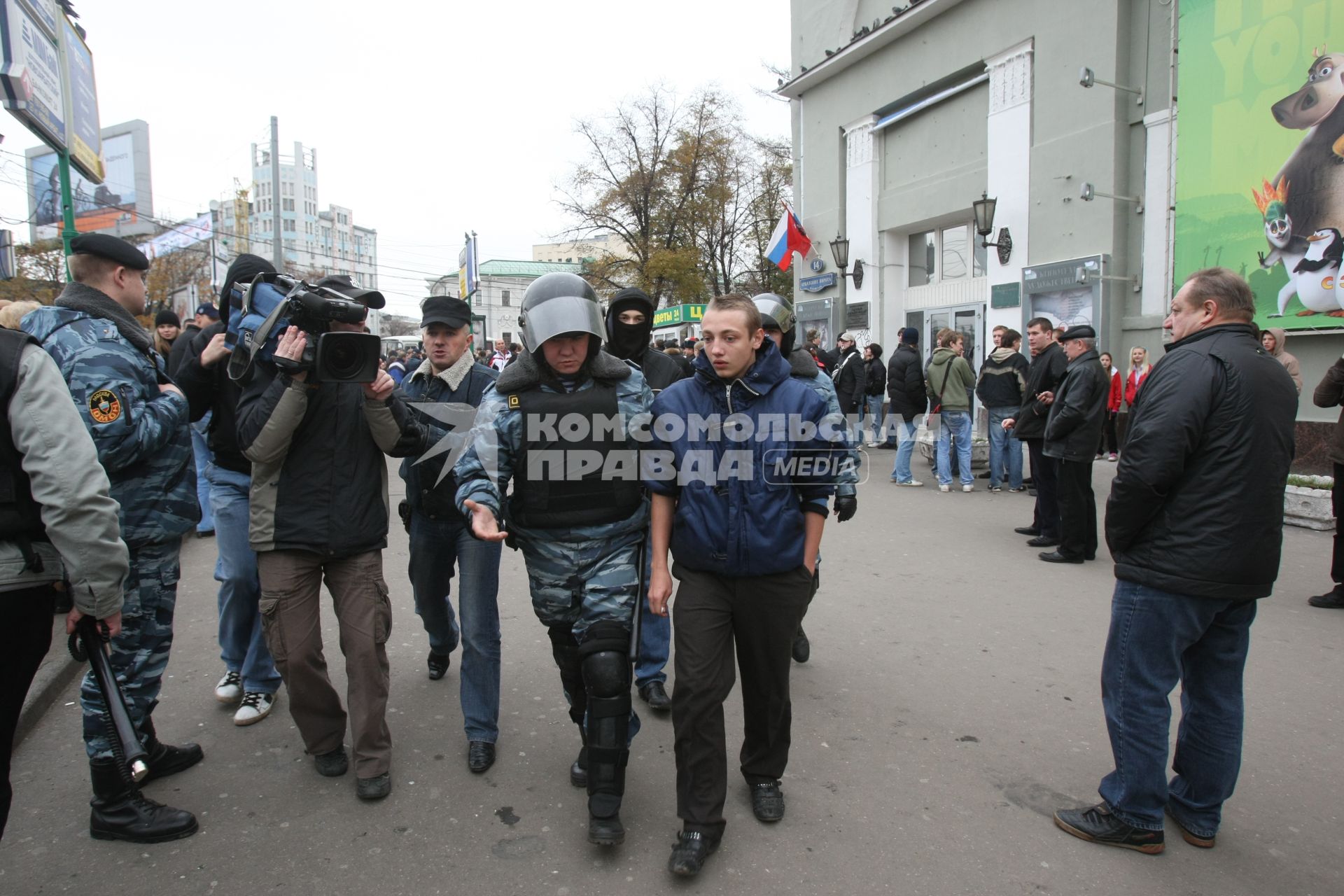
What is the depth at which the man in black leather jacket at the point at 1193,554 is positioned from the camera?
8.38 feet

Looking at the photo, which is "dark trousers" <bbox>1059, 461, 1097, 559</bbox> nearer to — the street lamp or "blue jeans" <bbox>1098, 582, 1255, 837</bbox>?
"blue jeans" <bbox>1098, 582, 1255, 837</bbox>

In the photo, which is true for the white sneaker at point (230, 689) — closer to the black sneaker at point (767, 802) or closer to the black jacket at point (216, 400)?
the black jacket at point (216, 400)

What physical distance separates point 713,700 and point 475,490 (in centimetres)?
108

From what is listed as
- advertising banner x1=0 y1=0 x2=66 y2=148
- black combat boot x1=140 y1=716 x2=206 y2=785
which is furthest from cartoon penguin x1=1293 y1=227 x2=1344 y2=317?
advertising banner x1=0 y1=0 x2=66 y2=148

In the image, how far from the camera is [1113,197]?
12.6m

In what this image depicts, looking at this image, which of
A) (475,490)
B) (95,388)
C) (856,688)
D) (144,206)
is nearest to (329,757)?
(475,490)

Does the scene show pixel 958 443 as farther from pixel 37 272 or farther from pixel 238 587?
pixel 37 272

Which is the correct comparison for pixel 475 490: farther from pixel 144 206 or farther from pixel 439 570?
pixel 144 206

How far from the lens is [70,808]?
2.98m

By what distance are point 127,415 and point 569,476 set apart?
1522 millimetres

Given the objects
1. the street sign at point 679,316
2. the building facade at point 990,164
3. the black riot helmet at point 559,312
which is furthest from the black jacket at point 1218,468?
the street sign at point 679,316

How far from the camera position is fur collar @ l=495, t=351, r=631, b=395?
9.56 feet

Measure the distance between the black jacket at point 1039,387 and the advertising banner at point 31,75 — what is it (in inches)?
409

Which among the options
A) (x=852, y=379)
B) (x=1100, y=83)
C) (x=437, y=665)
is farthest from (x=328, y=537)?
(x=1100, y=83)
